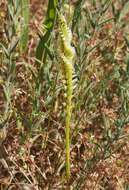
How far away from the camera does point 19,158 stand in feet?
6.08

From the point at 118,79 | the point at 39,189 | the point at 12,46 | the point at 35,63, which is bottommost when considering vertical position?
the point at 39,189

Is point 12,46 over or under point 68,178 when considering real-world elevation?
over

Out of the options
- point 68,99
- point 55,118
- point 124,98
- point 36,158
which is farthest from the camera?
point 55,118

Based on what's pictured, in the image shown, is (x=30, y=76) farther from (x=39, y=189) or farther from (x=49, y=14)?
(x=39, y=189)

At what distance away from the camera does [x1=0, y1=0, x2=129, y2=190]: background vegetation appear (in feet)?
5.86

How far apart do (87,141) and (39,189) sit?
1.10 feet

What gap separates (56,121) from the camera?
208cm

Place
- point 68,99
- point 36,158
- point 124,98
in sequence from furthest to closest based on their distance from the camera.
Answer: point 36,158 < point 124,98 < point 68,99

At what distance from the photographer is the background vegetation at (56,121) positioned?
179 cm

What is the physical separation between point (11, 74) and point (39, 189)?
524 mm

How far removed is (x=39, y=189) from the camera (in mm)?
1858

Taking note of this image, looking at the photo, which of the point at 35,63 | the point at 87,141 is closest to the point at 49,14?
the point at 35,63

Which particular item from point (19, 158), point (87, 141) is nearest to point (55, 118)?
point (87, 141)

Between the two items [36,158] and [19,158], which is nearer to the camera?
[19,158]
